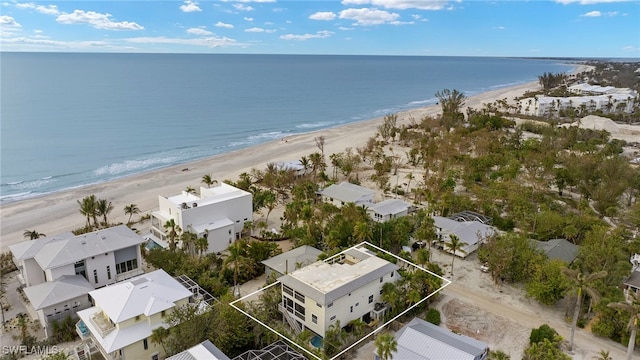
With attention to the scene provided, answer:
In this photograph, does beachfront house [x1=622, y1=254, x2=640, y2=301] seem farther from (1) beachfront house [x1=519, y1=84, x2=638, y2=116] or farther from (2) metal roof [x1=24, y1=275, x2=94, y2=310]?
(1) beachfront house [x1=519, y1=84, x2=638, y2=116]

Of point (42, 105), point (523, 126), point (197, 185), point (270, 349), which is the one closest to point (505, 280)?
point (270, 349)

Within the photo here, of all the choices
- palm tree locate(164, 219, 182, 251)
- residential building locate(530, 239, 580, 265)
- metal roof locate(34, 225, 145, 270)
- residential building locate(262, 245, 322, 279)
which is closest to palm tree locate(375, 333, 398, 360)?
residential building locate(262, 245, 322, 279)

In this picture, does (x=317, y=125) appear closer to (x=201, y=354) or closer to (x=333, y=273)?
(x=333, y=273)

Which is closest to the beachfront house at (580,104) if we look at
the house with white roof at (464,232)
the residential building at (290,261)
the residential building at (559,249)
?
the house with white roof at (464,232)

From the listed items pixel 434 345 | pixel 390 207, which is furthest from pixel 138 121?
pixel 434 345

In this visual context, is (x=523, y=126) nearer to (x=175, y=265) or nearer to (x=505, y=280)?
(x=505, y=280)
